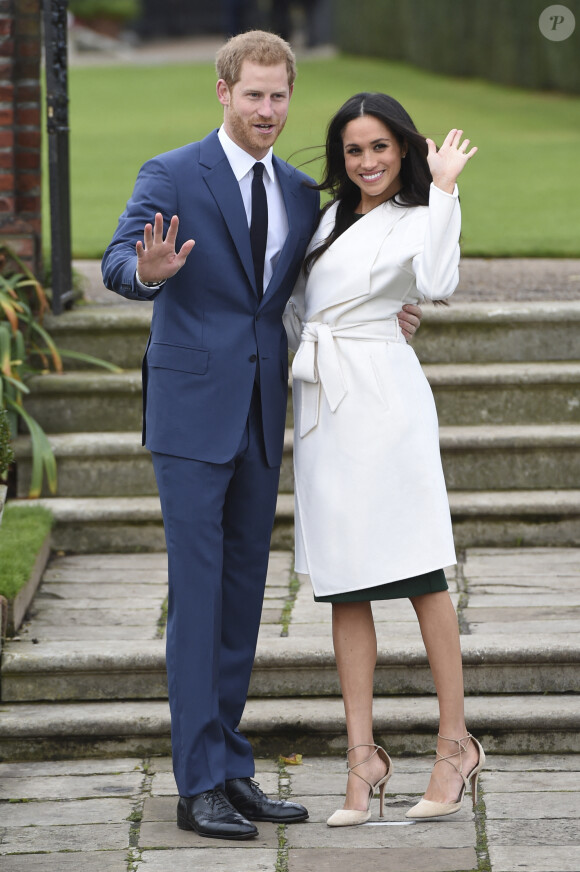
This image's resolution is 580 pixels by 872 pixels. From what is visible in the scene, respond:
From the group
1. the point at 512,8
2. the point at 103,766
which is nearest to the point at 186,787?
the point at 103,766

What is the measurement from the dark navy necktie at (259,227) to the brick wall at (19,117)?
8.96 feet

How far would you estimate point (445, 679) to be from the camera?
131 inches

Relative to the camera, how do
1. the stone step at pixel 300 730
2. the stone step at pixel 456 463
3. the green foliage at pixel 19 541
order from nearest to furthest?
the stone step at pixel 300 730 → the green foliage at pixel 19 541 → the stone step at pixel 456 463

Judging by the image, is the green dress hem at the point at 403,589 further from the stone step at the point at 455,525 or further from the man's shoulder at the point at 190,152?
the stone step at the point at 455,525

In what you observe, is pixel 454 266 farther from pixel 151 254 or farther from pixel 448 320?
pixel 448 320

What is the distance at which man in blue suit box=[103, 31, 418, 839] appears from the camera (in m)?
3.27

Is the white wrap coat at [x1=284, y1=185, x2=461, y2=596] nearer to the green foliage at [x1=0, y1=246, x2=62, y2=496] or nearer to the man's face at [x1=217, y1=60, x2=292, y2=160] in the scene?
the man's face at [x1=217, y1=60, x2=292, y2=160]

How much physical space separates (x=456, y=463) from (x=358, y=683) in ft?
7.35

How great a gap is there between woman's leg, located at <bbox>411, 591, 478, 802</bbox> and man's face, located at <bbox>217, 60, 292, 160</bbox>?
1.23 m

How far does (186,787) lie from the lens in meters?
3.29

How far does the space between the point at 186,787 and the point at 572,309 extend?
10.9 ft

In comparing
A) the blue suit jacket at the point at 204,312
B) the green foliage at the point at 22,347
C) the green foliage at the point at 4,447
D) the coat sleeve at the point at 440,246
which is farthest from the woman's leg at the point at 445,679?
the green foliage at the point at 22,347

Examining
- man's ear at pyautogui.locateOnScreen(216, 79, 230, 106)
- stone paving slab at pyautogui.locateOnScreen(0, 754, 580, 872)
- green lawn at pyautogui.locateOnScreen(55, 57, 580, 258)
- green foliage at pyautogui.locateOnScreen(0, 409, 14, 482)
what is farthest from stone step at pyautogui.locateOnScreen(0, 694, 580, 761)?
green lawn at pyautogui.locateOnScreen(55, 57, 580, 258)

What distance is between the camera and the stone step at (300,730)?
12.7ft
